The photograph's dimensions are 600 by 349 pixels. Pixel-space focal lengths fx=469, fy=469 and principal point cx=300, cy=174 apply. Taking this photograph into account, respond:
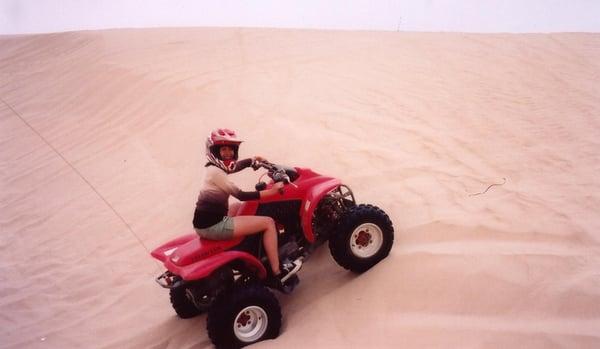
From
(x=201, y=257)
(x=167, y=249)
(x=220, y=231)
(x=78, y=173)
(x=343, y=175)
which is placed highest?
(x=220, y=231)

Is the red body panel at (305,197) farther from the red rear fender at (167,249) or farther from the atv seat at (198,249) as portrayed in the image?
the red rear fender at (167,249)

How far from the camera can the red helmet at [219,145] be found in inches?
139

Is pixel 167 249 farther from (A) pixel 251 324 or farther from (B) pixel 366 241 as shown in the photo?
(B) pixel 366 241

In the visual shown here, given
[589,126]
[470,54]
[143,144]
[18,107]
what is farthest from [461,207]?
[18,107]

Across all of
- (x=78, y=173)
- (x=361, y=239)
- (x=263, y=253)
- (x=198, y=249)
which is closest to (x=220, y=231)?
(x=198, y=249)

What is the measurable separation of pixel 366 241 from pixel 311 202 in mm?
624

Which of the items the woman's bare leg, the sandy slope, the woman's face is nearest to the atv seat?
the woman's bare leg

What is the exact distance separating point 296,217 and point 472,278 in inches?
56.9

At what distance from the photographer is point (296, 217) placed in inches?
154

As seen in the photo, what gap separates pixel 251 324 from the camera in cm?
359

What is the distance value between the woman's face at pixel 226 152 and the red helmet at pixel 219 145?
2cm

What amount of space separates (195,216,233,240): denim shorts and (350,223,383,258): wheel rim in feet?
3.25

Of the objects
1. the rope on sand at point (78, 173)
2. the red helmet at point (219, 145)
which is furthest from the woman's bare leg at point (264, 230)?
the rope on sand at point (78, 173)

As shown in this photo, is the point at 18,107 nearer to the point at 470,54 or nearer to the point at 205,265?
the point at 205,265
